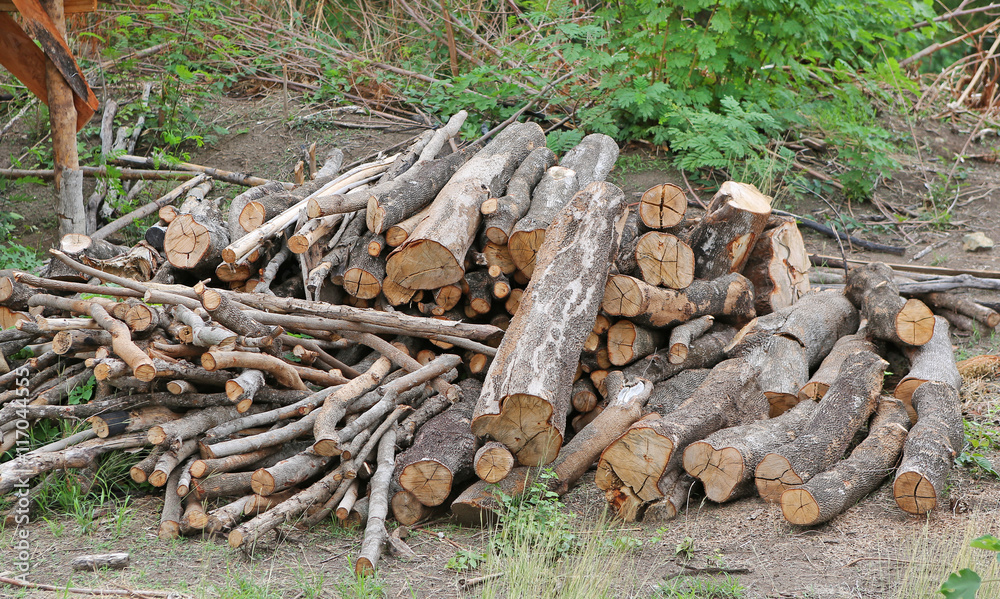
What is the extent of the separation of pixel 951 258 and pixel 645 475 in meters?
5.34

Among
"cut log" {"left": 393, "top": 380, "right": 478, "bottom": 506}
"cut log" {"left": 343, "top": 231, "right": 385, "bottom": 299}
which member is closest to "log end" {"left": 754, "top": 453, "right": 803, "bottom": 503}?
"cut log" {"left": 393, "top": 380, "right": 478, "bottom": 506}

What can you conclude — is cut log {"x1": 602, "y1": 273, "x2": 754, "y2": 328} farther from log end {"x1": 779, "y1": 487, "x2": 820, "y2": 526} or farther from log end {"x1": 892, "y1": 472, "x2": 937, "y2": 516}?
log end {"x1": 892, "y1": 472, "x2": 937, "y2": 516}

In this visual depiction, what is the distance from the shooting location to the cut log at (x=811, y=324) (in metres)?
4.97

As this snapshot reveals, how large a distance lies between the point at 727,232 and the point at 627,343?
1.22m

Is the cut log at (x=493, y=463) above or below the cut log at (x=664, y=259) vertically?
below

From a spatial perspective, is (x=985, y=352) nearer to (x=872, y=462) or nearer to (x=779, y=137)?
(x=872, y=462)

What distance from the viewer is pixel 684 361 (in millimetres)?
4887

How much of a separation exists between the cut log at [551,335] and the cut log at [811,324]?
117 cm

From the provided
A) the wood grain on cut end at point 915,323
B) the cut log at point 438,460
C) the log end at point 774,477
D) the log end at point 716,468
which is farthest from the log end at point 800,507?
the wood grain on cut end at point 915,323

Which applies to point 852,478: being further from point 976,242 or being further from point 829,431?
point 976,242

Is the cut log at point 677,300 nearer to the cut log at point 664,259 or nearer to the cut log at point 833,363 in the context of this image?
the cut log at point 664,259

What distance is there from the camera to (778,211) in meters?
7.60

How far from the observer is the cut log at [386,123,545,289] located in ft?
15.3

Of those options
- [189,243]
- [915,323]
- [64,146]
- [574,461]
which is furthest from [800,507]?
[64,146]
